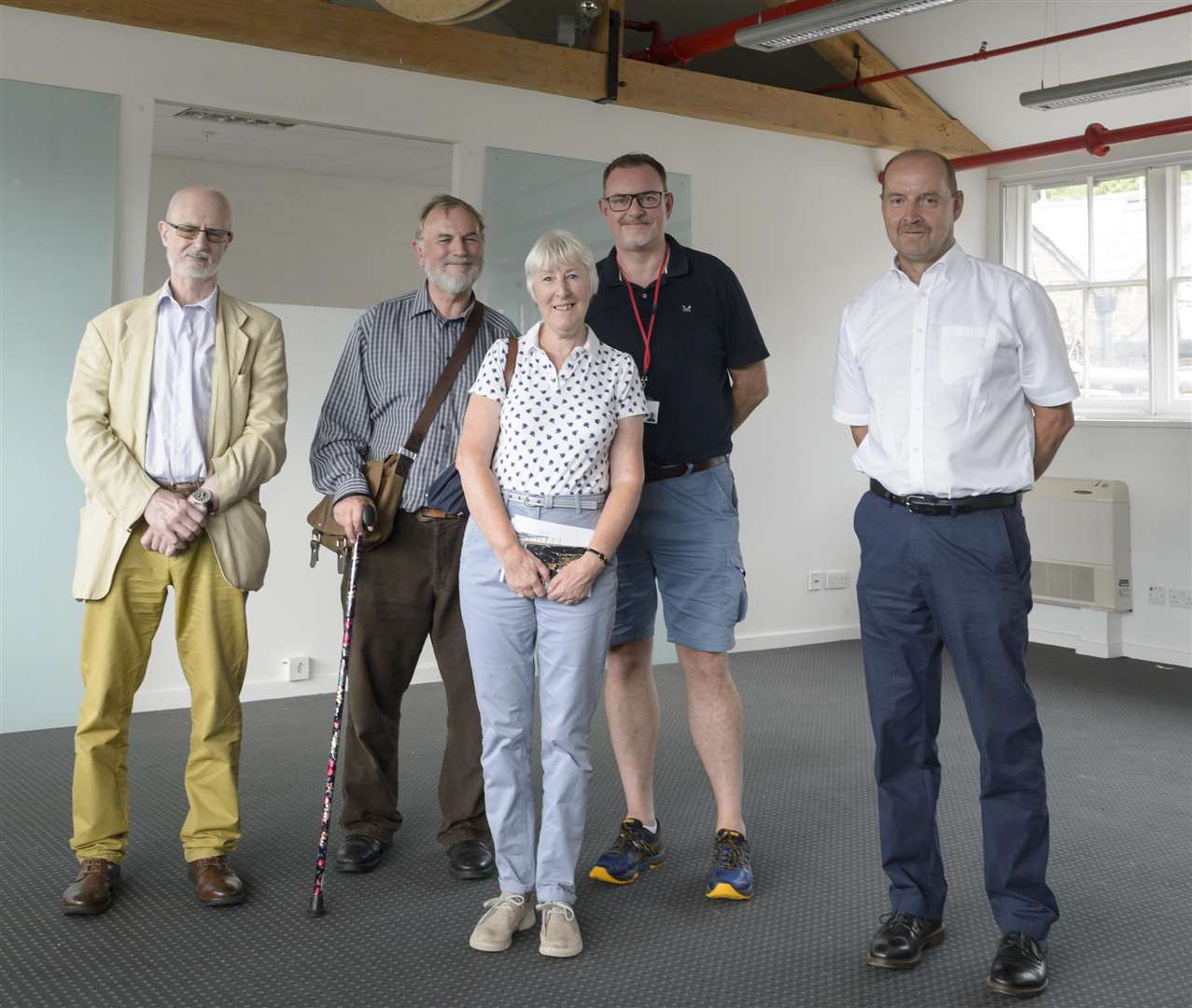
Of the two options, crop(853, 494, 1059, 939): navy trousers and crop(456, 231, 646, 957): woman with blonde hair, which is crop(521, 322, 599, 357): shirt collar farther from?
crop(853, 494, 1059, 939): navy trousers

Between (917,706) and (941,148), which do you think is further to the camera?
(941,148)

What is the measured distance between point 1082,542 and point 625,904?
4778 millimetres

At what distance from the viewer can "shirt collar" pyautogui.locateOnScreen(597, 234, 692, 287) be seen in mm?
3307

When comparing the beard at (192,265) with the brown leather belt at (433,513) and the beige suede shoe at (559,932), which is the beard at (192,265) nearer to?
the brown leather belt at (433,513)

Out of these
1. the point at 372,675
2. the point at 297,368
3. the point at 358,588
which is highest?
the point at 297,368

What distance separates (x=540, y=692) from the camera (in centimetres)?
291

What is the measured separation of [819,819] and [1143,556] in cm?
392

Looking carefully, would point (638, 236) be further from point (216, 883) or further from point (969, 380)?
point (216, 883)

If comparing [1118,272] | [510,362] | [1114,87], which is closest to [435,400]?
[510,362]

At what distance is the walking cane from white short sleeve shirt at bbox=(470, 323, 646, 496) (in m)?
0.58

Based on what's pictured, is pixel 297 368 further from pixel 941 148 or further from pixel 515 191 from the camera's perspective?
pixel 941 148

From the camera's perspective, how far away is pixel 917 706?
2859mm

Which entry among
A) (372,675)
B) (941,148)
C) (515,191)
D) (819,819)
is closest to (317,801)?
(372,675)

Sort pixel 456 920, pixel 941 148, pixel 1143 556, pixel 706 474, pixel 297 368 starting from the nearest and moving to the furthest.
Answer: pixel 456 920
pixel 706 474
pixel 297 368
pixel 1143 556
pixel 941 148
